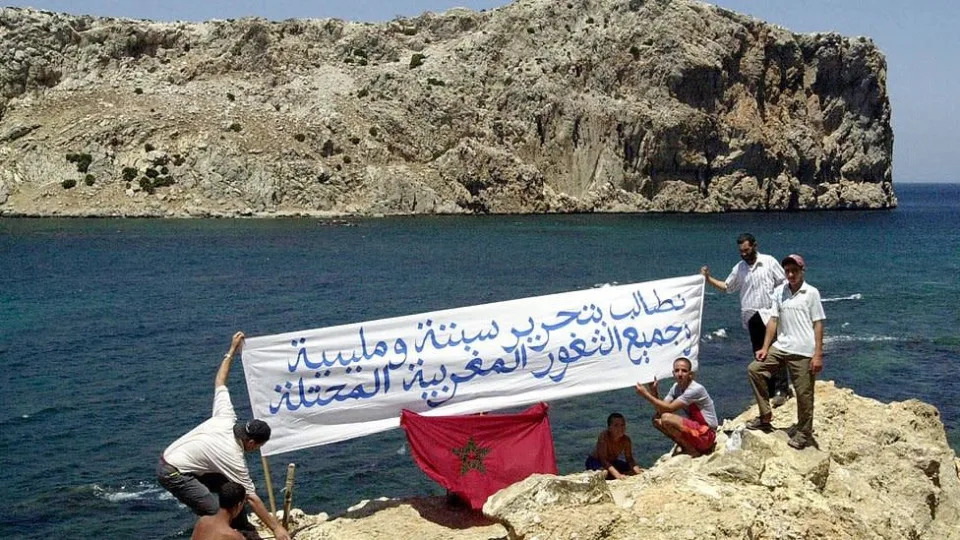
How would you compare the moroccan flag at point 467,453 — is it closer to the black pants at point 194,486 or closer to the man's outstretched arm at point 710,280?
the black pants at point 194,486

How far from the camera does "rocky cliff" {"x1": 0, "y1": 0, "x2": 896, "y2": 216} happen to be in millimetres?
90312

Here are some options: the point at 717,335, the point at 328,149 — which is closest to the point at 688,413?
the point at 717,335

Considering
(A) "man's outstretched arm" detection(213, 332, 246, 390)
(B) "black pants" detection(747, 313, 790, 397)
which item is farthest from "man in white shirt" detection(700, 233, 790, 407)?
(A) "man's outstretched arm" detection(213, 332, 246, 390)

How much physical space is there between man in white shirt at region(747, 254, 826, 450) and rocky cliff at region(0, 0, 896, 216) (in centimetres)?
8222

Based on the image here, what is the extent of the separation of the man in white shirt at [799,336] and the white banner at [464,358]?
1.12m

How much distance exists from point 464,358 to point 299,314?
2758cm

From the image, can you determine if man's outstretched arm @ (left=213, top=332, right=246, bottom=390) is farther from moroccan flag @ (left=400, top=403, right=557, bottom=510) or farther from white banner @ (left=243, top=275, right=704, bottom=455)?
moroccan flag @ (left=400, top=403, right=557, bottom=510)

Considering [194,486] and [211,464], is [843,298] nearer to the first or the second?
[211,464]

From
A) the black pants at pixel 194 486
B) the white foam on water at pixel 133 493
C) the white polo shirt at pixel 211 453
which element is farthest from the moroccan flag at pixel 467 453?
the white foam on water at pixel 133 493

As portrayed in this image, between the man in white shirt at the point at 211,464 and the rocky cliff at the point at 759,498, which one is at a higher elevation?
the man in white shirt at the point at 211,464

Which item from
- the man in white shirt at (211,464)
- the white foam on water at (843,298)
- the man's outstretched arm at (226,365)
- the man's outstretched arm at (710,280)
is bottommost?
the white foam on water at (843,298)

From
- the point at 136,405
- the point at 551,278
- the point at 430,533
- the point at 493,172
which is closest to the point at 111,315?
the point at 136,405

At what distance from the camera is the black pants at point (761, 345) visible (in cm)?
1220

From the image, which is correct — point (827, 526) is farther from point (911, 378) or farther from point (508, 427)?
point (911, 378)
